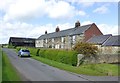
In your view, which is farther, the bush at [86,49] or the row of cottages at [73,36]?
the row of cottages at [73,36]

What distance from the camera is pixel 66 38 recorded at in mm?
70062

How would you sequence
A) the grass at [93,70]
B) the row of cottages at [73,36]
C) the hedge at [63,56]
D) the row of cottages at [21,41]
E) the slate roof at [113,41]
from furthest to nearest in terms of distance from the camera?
the row of cottages at [21,41], the row of cottages at [73,36], the slate roof at [113,41], the hedge at [63,56], the grass at [93,70]

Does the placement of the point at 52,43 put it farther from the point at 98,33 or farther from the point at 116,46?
the point at 116,46

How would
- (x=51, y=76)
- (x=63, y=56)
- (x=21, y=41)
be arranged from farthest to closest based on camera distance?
1. (x=21, y=41)
2. (x=63, y=56)
3. (x=51, y=76)

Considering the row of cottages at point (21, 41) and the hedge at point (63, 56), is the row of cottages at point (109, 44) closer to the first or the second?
the hedge at point (63, 56)

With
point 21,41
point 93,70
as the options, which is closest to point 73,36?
point 93,70

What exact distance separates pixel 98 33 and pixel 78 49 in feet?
115

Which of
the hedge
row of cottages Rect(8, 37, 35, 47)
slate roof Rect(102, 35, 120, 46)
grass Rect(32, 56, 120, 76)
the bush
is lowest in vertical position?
grass Rect(32, 56, 120, 76)

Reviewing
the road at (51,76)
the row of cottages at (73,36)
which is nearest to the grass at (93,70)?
the road at (51,76)

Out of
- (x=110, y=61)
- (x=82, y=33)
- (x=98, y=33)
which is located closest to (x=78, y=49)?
(x=110, y=61)

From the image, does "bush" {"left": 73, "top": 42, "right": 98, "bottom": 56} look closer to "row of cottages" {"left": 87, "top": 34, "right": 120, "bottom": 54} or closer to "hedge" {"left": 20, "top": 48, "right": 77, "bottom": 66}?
"hedge" {"left": 20, "top": 48, "right": 77, "bottom": 66}

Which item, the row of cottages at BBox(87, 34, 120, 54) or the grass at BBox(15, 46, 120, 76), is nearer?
the grass at BBox(15, 46, 120, 76)

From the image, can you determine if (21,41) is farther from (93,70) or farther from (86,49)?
(93,70)

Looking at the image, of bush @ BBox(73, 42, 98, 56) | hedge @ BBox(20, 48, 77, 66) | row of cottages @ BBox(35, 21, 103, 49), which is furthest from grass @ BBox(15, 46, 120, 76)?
row of cottages @ BBox(35, 21, 103, 49)
